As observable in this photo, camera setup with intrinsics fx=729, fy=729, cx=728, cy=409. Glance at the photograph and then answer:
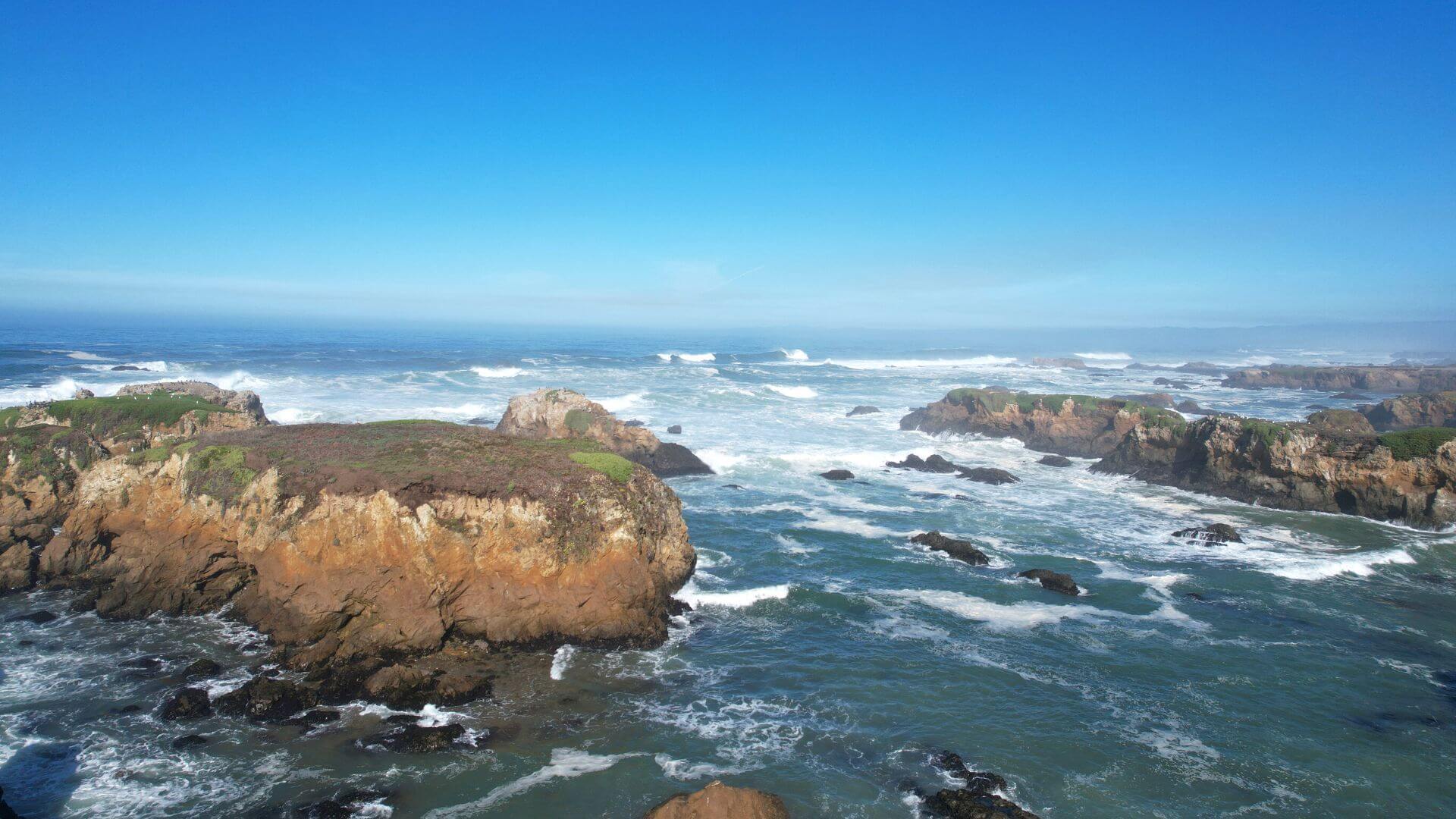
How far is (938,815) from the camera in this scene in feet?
34.1

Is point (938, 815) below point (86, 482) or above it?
below

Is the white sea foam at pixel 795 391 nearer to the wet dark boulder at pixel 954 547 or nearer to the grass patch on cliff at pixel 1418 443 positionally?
the wet dark boulder at pixel 954 547

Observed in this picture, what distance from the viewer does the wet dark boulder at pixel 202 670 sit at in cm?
1360

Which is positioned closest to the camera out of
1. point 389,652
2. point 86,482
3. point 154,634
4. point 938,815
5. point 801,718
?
point 938,815

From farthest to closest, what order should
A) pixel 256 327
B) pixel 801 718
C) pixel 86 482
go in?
1. pixel 256 327
2. pixel 86 482
3. pixel 801 718

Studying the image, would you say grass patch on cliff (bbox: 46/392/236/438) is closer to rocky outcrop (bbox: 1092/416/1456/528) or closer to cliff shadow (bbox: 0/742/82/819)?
cliff shadow (bbox: 0/742/82/819)

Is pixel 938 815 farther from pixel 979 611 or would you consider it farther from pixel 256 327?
pixel 256 327

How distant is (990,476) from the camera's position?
3262 centimetres

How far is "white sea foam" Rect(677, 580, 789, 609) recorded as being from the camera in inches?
719

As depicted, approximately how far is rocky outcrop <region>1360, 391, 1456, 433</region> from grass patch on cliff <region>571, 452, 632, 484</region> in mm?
49264

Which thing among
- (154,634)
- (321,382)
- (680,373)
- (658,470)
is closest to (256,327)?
(321,382)

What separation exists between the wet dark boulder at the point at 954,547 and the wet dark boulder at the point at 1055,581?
1472mm

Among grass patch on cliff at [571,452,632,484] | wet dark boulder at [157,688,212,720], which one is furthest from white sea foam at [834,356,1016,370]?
wet dark boulder at [157,688,212,720]

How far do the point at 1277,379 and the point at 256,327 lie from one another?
6201 inches
